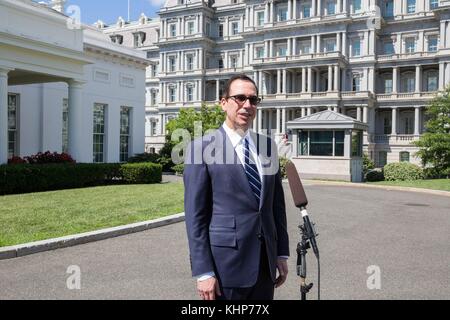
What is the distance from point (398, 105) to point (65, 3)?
4602 centimetres

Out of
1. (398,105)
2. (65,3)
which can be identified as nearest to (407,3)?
(398,105)

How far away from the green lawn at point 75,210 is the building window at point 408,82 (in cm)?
5367

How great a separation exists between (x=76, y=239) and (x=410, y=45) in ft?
212

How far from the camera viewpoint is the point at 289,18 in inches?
2719

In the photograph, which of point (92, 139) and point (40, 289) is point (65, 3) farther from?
point (40, 289)

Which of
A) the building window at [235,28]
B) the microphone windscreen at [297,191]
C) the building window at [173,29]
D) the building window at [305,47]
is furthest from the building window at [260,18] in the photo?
the microphone windscreen at [297,191]

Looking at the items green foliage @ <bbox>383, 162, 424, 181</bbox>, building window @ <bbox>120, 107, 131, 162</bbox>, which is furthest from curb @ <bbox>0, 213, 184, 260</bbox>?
green foliage @ <bbox>383, 162, 424, 181</bbox>

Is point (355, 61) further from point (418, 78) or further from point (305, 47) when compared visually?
point (418, 78)

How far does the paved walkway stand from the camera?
6367mm

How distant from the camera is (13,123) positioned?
2628cm

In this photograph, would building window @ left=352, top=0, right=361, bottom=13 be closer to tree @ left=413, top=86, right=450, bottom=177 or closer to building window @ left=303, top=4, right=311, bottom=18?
building window @ left=303, top=4, right=311, bottom=18

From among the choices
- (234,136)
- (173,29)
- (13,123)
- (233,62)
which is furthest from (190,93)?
(234,136)

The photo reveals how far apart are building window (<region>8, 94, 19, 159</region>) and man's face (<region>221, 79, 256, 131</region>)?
25558 millimetres
